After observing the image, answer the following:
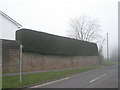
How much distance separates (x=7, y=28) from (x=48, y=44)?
20.7 feet

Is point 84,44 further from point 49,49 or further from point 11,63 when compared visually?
point 11,63

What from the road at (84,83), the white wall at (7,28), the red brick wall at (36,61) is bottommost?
the road at (84,83)

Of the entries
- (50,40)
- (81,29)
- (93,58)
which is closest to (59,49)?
(50,40)

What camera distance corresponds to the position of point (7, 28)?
29.6 metres

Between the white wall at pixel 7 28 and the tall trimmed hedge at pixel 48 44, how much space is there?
410 centimetres

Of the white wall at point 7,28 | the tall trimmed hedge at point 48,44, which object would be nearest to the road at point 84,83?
the tall trimmed hedge at point 48,44

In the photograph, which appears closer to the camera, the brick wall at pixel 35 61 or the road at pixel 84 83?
the road at pixel 84 83

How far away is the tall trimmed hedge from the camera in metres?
24.3

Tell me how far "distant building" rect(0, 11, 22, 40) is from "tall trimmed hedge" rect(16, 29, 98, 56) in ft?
13.5

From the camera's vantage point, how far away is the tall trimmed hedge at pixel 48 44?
2429cm

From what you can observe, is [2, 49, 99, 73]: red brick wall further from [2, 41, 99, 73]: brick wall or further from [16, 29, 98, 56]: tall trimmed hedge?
[16, 29, 98, 56]: tall trimmed hedge

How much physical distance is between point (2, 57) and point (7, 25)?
1133 centimetres

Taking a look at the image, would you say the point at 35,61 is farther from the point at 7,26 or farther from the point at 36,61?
the point at 7,26

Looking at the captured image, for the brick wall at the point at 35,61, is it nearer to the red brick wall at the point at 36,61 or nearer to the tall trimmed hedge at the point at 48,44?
the red brick wall at the point at 36,61
